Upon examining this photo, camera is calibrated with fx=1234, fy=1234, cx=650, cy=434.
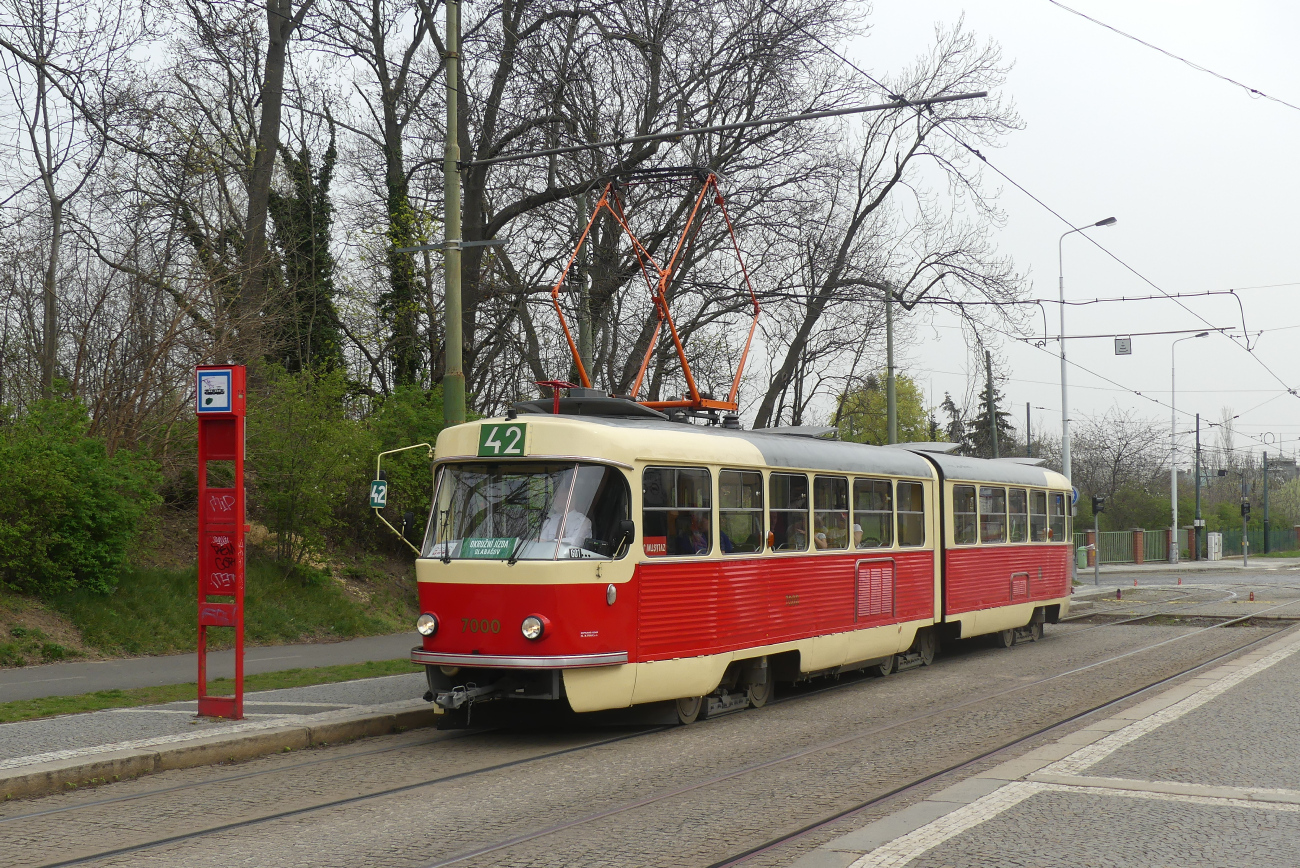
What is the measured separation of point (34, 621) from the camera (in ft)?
48.5

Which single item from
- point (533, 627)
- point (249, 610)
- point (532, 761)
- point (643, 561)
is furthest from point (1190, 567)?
point (532, 761)

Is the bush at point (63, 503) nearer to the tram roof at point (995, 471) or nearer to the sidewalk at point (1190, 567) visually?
the tram roof at point (995, 471)

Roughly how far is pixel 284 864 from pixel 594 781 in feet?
8.88

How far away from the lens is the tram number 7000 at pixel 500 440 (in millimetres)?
10602

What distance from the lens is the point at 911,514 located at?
1562 cm

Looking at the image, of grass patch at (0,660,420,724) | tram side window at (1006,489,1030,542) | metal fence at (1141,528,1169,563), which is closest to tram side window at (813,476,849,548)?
grass patch at (0,660,420,724)

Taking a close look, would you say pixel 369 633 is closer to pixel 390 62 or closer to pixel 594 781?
pixel 594 781

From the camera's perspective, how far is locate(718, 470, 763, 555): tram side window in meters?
11.6

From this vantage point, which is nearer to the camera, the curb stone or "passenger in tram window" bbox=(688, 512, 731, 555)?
the curb stone

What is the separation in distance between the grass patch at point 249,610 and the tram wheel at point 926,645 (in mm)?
8536

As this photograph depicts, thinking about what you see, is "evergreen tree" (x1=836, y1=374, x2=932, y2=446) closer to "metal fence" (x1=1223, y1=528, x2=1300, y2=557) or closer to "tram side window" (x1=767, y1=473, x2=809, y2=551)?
"metal fence" (x1=1223, y1=528, x2=1300, y2=557)

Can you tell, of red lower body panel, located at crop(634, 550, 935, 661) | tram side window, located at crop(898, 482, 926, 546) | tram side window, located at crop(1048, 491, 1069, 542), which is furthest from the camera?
tram side window, located at crop(1048, 491, 1069, 542)

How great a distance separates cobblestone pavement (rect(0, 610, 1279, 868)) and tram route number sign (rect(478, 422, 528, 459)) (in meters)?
2.45

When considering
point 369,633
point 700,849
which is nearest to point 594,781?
point 700,849
